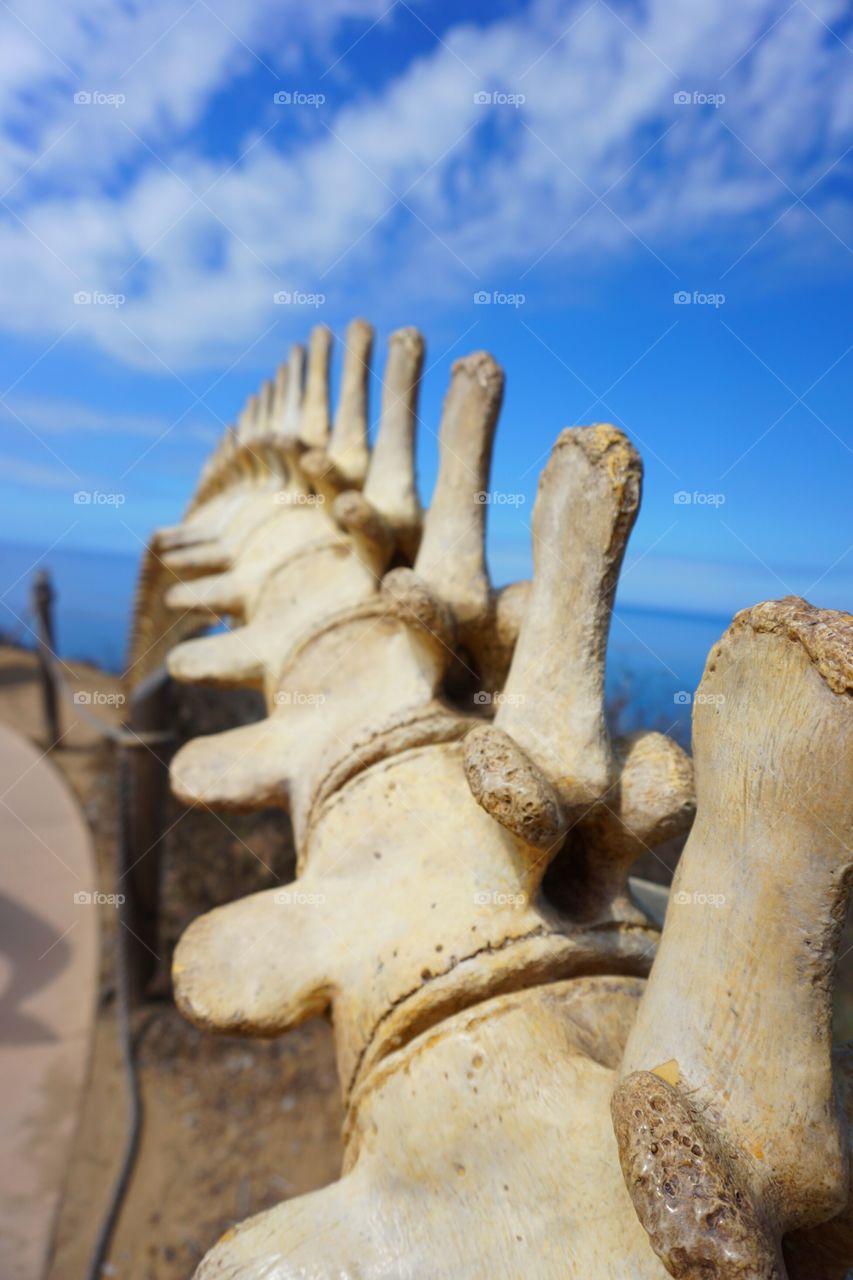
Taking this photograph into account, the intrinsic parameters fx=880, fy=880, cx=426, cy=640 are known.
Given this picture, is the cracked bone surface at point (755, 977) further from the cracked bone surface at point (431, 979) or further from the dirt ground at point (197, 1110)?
the dirt ground at point (197, 1110)

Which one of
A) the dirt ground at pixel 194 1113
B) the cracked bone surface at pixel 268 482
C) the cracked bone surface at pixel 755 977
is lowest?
the dirt ground at pixel 194 1113

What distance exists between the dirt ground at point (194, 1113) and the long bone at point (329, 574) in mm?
1815

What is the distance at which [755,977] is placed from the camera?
755 mm

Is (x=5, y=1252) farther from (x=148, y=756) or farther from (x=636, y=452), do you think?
Result: (x=636, y=452)

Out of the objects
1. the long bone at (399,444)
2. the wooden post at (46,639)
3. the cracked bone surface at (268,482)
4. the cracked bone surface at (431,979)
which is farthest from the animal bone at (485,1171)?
the wooden post at (46,639)

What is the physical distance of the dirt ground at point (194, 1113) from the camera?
9.69ft

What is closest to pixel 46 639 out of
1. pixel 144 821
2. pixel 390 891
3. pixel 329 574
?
pixel 144 821

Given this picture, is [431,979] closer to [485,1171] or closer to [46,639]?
[485,1171]

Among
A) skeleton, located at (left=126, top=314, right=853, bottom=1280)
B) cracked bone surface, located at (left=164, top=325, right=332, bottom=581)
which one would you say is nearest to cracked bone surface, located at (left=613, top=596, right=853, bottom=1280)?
skeleton, located at (left=126, top=314, right=853, bottom=1280)

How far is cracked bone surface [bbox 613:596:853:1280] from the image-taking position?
679 millimetres

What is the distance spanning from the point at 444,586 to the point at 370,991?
672mm

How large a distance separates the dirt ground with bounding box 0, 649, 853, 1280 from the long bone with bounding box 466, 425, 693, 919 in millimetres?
1621

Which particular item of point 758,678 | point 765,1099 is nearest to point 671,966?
point 765,1099

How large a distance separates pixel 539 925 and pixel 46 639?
6.09 metres
